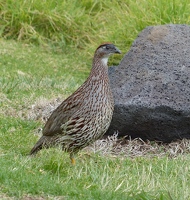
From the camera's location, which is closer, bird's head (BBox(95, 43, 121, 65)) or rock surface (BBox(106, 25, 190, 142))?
bird's head (BBox(95, 43, 121, 65))

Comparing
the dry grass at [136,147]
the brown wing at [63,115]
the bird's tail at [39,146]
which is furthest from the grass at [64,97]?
the brown wing at [63,115]

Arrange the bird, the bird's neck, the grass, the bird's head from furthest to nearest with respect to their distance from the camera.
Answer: the bird's head → the bird's neck → the bird → the grass

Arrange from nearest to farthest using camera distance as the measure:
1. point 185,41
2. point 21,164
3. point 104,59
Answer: point 21,164 → point 104,59 → point 185,41

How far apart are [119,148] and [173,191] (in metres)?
2.56

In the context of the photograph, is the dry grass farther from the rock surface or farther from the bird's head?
the bird's head

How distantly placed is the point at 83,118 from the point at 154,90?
5.09 feet

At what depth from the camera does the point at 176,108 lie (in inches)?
300

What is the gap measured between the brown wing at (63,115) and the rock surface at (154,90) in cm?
117

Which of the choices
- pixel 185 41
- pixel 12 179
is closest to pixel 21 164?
pixel 12 179

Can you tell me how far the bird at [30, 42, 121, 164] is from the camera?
654 cm

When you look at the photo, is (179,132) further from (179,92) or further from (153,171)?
(153,171)

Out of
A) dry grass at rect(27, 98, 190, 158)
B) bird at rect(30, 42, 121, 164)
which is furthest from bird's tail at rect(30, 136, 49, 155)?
dry grass at rect(27, 98, 190, 158)

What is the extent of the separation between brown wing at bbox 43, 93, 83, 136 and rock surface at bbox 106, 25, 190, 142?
3.85 feet

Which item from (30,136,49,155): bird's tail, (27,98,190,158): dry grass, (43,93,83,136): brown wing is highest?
(43,93,83,136): brown wing
